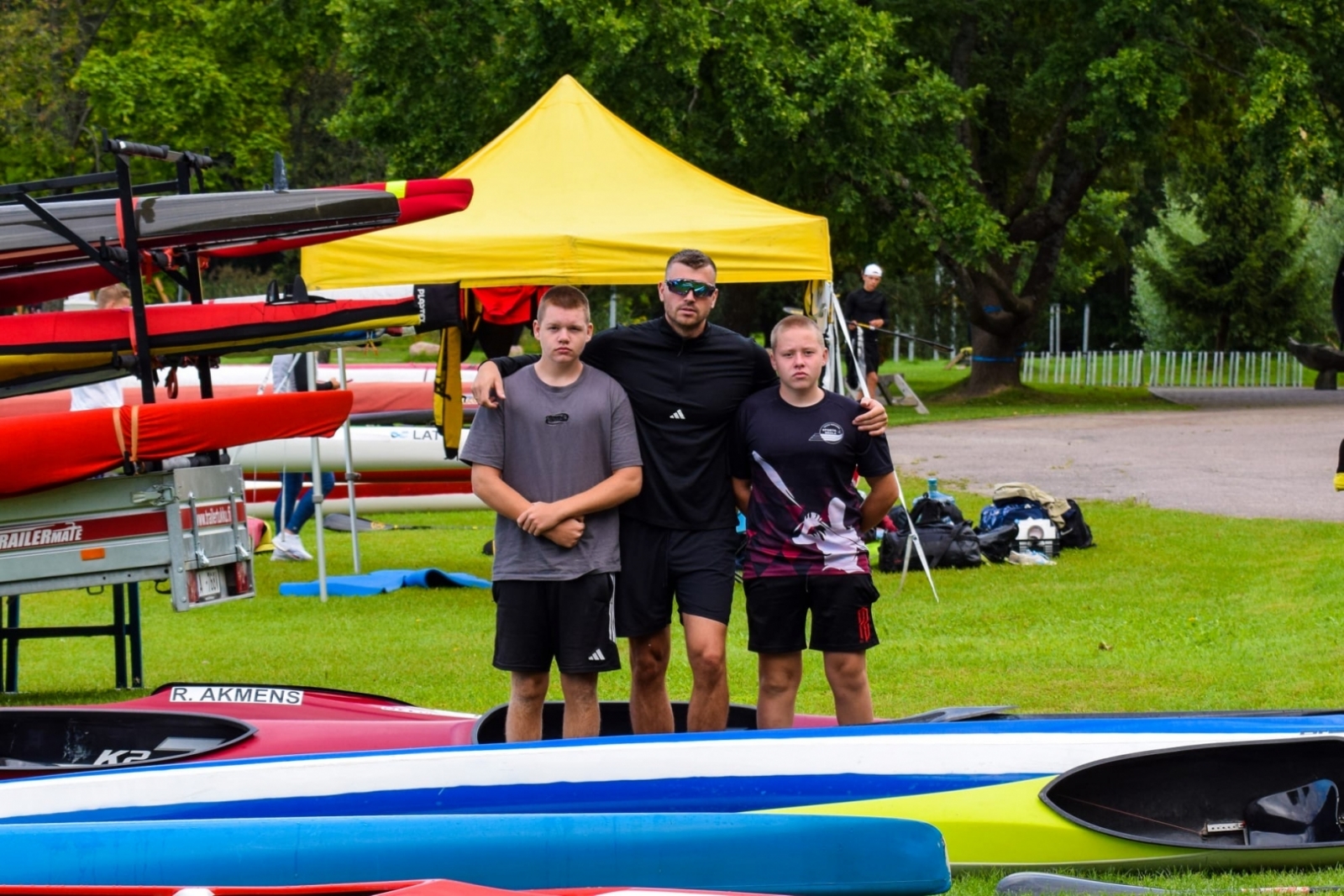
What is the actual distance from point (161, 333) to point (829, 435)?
347 centimetres

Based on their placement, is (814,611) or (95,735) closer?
(814,611)

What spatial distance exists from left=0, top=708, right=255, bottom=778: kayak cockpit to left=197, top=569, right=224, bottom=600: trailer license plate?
60 cm

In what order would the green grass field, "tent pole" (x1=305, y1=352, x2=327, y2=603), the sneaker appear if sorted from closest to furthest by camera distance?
the green grass field
"tent pole" (x1=305, y1=352, x2=327, y2=603)
the sneaker

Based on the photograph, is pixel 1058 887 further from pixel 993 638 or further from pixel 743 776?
pixel 993 638

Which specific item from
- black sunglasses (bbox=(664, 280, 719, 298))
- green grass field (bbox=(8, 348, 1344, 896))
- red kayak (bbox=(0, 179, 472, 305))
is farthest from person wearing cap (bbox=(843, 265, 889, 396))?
black sunglasses (bbox=(664, 280, 719, 298))

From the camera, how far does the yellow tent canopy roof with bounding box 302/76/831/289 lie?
10562 mm

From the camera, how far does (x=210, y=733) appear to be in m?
6.81

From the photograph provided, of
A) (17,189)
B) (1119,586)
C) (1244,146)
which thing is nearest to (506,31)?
(1244,146)

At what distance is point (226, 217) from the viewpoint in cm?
759

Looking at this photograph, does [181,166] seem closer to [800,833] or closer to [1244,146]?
[800,833]

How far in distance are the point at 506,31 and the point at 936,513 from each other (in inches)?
578

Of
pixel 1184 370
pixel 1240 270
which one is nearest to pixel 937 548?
pixel 1184 370

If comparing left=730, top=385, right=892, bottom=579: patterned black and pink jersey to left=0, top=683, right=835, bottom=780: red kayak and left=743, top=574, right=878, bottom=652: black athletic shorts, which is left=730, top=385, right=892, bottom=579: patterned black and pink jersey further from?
left=0, top=683, right=835, bottom=780: red kayak

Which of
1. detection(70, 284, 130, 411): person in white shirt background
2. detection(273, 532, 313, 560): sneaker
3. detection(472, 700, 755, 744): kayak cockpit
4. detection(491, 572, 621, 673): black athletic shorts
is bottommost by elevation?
detection(273, 532, 313, 560): sneaker
